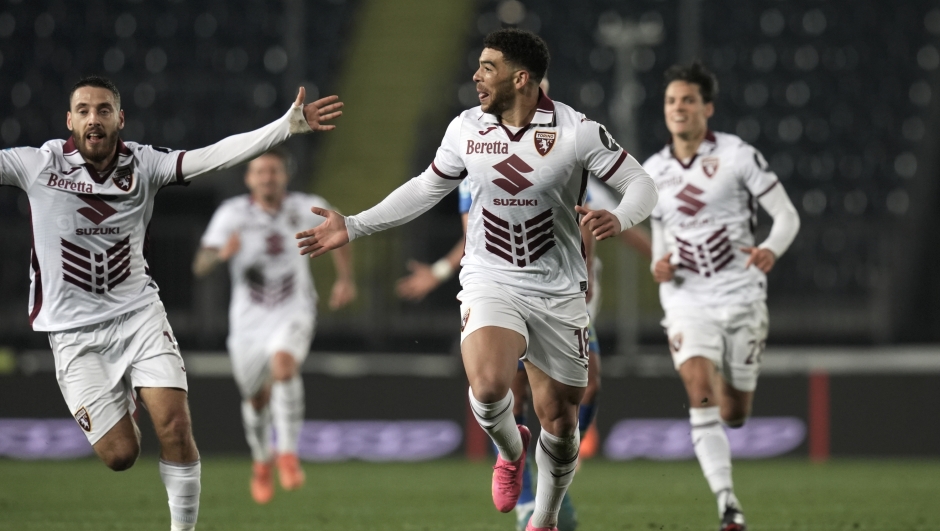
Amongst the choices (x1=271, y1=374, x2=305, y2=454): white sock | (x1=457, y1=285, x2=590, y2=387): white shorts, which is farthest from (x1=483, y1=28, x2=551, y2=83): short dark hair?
(x1=271, y1=374, x2=305, y2=454): white sock

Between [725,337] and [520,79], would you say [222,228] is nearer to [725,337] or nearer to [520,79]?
[725,337]

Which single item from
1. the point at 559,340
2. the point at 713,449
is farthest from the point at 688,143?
the point at 559,340

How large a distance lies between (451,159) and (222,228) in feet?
16.3

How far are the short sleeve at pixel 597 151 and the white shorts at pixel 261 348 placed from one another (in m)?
5.27

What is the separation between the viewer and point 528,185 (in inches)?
246

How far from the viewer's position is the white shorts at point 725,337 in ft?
26.0

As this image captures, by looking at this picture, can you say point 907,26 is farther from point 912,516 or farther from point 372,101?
point 912,516

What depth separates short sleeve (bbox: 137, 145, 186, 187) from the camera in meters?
6.40

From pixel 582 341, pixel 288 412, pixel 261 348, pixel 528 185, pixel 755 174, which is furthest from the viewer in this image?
pixel 261 348

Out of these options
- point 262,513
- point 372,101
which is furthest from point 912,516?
point 372,101

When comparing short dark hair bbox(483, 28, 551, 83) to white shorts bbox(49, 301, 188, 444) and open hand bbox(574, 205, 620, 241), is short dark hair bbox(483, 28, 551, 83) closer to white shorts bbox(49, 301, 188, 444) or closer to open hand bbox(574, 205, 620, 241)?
open hand bbox(574, 205, 620, 241)

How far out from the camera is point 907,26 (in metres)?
Result: 19.5

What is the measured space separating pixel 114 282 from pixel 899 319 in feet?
37.2

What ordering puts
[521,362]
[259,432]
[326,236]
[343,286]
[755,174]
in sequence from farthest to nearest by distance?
[259,432] → [343,286] → [755,174] → [521,362] → [326,236]
